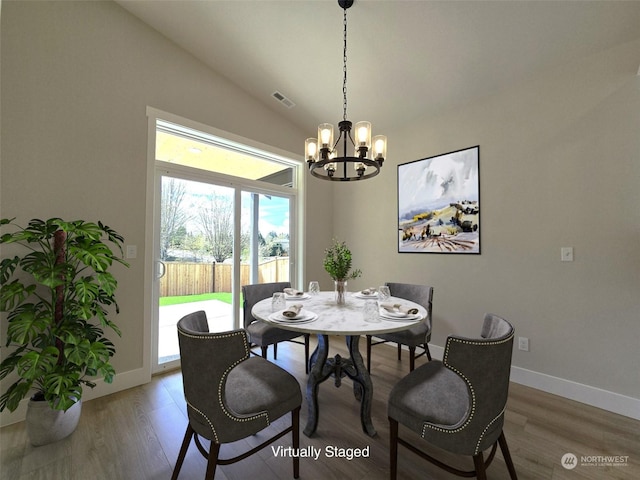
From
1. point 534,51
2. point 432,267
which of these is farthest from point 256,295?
Answer: point 534,51

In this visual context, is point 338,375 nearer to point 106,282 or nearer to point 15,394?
point 106,282

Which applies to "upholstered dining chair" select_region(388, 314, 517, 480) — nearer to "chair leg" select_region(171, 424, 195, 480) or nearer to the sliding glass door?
"chair leg" select_region(171, 424, 195, 480)

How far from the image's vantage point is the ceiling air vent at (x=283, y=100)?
3.22 m

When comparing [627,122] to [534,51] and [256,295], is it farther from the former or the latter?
[256,295]

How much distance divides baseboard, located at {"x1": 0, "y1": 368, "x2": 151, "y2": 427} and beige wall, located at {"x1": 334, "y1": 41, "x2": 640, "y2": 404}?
3.11m

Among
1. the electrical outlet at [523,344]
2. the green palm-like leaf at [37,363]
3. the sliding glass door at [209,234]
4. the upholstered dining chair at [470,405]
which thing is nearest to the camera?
the upholstered dining chair at [470,405]

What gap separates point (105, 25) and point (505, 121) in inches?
150

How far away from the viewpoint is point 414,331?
2.28m

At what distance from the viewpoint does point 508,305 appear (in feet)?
8.29

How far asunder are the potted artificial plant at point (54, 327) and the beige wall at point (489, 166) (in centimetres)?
46

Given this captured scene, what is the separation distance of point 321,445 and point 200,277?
209cm

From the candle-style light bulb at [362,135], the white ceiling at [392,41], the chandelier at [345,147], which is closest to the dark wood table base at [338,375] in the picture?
the chandelier at [345,147]

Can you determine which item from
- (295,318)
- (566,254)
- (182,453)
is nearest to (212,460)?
(182,453)

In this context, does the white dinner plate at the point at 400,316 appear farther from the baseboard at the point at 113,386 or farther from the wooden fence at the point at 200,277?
the baseboard at the point at 113,386
